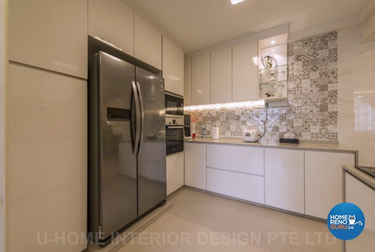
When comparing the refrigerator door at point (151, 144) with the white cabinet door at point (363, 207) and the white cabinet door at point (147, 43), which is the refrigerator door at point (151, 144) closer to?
the white cabinet door at point (147, 43)

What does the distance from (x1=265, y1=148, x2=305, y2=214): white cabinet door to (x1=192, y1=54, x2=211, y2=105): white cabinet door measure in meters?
Answer: 1.45

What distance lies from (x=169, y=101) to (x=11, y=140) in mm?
1628

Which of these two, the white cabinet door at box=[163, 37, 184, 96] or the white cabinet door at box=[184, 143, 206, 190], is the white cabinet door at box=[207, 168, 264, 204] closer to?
the white cabinet door at box=[184, 143, 206, 190]

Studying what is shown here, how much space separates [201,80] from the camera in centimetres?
276

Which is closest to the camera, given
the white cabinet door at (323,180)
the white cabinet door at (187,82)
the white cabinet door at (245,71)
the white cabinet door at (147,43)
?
the white cabinet door at (323,180)

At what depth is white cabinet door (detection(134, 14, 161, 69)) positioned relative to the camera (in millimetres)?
1714

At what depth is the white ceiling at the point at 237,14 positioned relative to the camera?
5.44 feet

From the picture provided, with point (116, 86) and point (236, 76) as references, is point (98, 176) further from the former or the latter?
point (236, 76)

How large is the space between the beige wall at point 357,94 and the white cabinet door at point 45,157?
318 centimetres

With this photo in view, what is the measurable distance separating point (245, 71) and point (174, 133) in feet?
5.14

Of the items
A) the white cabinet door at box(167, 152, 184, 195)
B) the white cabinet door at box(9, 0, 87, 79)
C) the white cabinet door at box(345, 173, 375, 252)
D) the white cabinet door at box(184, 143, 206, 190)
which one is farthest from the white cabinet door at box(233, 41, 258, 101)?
the white cabinet door at box(9, 0, 87, 79)

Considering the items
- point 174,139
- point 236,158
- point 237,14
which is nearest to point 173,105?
point 174,139

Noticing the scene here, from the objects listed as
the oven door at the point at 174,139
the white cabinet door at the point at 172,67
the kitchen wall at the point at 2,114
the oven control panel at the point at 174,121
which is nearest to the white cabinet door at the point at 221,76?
the white cabinet door at the point at 172,67

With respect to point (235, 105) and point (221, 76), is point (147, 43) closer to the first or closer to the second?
point (221, 76)
